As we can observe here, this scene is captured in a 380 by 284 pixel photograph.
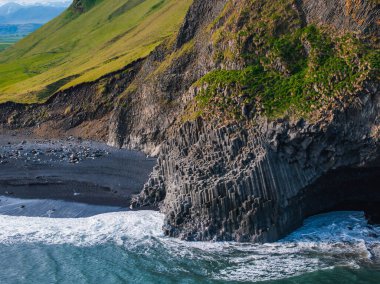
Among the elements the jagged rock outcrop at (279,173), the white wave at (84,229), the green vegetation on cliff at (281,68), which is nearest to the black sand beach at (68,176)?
the white wave at (84,229)

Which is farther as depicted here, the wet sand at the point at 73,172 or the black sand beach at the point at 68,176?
the wet sand at the point at 73,172

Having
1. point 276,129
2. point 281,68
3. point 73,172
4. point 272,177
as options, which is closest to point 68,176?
point 73,172

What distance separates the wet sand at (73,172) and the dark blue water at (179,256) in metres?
10.3

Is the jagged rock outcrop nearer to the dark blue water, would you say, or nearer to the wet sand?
the dark blue water

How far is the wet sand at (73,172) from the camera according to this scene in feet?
234

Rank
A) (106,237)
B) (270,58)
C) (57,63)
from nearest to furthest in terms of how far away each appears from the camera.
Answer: (106,237)
(270,58)
(57,63)

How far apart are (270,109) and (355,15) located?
15.3 meters

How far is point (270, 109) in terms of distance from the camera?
56562 mm

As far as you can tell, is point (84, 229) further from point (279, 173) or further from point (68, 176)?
point (68, 176)

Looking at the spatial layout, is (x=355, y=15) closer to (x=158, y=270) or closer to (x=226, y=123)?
(x=226, y=123)

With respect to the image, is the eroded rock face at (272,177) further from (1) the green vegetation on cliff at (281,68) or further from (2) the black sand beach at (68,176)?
(2) the black sand beach at (68,176)

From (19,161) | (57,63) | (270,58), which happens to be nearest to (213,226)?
(270,58)

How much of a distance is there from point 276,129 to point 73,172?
41145mm

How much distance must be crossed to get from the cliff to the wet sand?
794 cm
